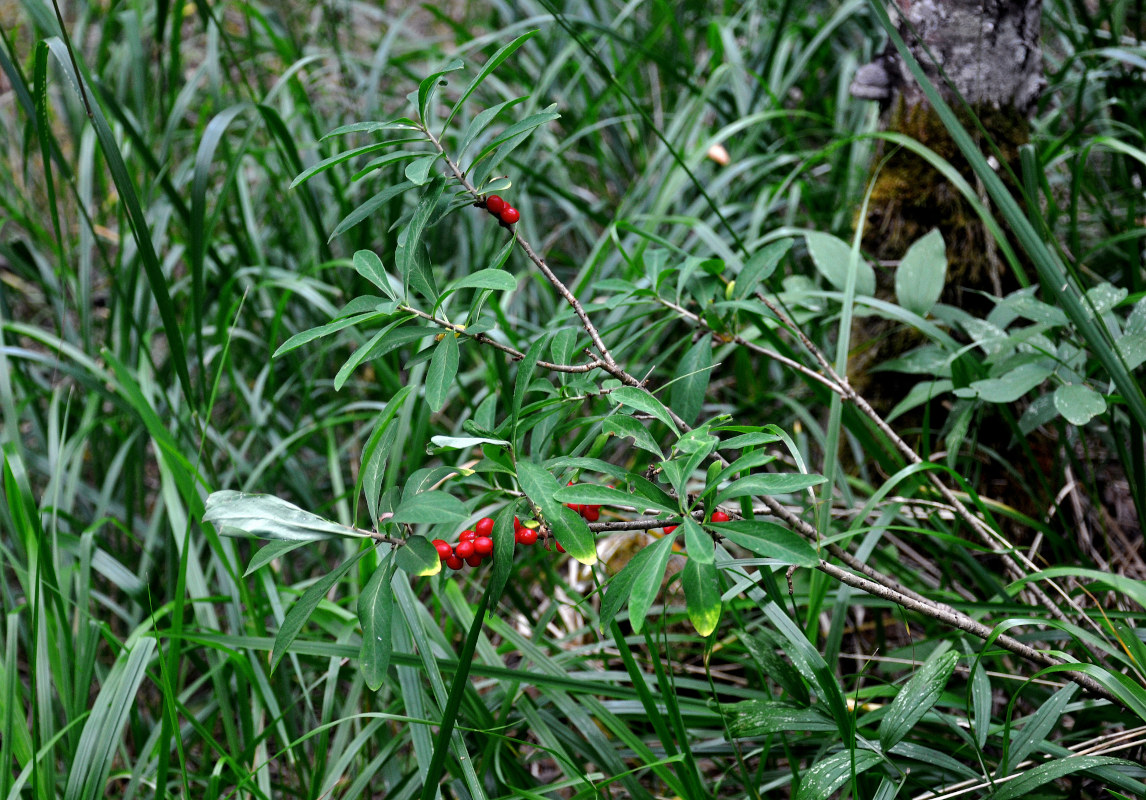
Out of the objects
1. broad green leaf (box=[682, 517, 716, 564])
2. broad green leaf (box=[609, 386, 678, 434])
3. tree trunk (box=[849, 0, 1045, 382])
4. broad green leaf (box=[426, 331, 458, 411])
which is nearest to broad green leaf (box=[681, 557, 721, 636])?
Result: broad green leaf (box=[682, 517, 716, 564])

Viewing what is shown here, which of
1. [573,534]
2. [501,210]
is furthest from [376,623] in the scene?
[501,210]

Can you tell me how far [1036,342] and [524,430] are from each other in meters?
0.70

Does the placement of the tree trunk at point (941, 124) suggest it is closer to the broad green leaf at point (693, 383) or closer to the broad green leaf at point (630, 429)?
the broad green leaf at point (693, 383)

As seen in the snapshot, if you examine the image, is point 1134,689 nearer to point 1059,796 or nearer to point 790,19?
point 1059,796

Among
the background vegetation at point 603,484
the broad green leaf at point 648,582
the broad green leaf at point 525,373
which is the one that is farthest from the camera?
the background vegetation at point 603,484

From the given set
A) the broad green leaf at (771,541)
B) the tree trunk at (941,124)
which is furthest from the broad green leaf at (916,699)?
the tree trunk at (941,124)

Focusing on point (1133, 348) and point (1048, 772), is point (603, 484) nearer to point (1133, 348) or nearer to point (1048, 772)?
point (1048, 772)

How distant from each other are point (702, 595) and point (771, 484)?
4.2 inches

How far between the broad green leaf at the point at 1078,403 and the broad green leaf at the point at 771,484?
46 centimetres

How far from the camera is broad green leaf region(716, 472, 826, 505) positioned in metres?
0.60

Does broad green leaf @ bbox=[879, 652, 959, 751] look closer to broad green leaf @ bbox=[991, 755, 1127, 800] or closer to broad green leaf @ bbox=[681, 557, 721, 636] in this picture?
broad green leaf @ bbox=[991, 755, 1127, 800]

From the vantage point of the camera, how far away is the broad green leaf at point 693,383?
0.86 meters

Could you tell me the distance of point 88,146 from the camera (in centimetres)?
183

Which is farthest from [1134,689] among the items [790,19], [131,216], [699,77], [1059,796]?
[790,19]
